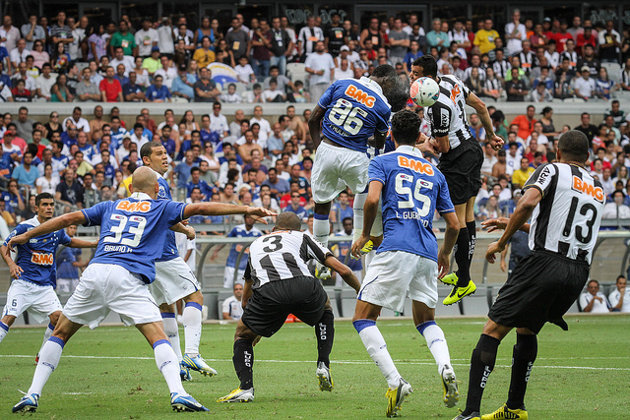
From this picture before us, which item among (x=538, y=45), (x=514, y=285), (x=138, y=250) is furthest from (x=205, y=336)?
(x=538, y=45)

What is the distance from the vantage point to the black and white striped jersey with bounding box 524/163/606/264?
23.7 ft

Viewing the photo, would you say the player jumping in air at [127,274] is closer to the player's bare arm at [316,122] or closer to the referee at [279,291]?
the referee at [279,291]

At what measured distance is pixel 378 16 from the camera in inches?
1314

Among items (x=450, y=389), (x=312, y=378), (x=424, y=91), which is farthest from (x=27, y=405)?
(x=424, y=91)

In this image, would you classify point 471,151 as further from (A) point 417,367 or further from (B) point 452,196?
(A) point 417,367

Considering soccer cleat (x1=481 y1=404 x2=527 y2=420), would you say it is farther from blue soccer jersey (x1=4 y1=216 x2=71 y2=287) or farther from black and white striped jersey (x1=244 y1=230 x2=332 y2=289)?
blue soccer jersey (x1=4 y1=216 x2=71 y2=287)

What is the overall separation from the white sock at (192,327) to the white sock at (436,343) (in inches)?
124

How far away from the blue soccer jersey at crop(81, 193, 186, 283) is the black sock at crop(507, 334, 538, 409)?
323cm

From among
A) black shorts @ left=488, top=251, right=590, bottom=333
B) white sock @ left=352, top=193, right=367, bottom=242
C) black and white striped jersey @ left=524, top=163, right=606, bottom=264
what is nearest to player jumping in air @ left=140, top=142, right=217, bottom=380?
white sock @ left=352, top=193, right=367, bottom=242

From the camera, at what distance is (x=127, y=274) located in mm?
7949

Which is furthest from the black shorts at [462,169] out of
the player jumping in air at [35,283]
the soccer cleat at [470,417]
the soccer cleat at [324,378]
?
the player jumping in air at [35,283]

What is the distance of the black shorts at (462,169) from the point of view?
1045cm

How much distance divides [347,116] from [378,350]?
10.5 feet

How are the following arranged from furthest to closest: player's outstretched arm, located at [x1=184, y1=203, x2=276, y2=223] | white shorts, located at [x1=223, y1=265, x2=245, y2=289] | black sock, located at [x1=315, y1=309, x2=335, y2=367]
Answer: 1. white shorts, located at [x1=223, y1=265, x2=245, y2=289]
2. black sock, located at [x1=315, y1=309, x2=335, y2=367]
3. player's outstretched arm, located at [x1=184, y1=203, x2=276, y2=223]
